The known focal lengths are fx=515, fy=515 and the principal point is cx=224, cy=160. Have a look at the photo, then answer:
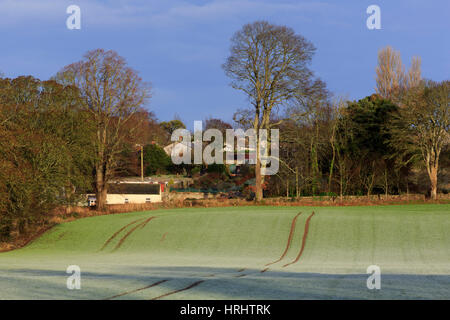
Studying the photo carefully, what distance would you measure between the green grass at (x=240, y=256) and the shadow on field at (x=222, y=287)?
27mm

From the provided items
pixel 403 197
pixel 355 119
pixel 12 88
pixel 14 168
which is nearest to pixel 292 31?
pixel 355 119

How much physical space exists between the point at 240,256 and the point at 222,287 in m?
13.2

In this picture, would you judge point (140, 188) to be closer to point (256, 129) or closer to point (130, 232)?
point (256, 129)

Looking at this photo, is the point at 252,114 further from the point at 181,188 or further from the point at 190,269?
the point at 190,269

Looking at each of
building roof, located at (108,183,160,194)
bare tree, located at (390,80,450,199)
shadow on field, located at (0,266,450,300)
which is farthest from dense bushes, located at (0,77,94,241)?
bare tree, located at (390,80,450,199)

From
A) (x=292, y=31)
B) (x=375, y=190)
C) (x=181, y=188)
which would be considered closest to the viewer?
(x=292, y=31)

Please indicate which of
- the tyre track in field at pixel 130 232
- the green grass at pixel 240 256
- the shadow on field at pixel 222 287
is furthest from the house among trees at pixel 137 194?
the shadow on field at pixel 222 287

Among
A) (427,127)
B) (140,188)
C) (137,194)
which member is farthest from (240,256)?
(140,188)

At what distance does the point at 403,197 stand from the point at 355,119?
1091 centimetres

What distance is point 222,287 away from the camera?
1422 cm

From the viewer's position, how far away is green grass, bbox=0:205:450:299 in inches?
540

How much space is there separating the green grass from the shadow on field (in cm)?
3
